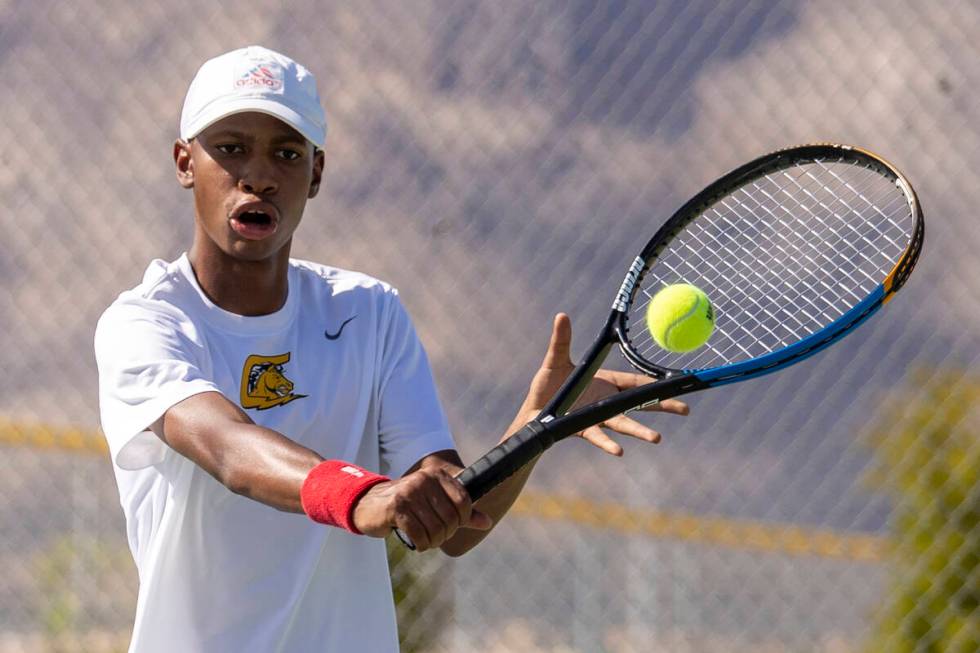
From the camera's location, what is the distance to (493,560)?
4.13 metres

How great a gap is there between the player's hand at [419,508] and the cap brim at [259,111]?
2.22ft

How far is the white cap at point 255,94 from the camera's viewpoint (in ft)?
7.38

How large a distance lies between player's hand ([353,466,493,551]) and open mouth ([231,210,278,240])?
60 cm

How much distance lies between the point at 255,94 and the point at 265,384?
1.40 feet

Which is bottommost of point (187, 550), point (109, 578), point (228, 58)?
point (109, 578)

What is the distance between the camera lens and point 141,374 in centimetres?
213

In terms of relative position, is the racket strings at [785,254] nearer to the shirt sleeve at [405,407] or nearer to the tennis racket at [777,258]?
the tennis racket at [777,258]

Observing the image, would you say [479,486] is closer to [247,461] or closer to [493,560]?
[247,461]

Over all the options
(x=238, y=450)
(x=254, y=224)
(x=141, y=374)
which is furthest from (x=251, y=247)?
(x=238, y=450)

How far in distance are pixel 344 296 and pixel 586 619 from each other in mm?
1940

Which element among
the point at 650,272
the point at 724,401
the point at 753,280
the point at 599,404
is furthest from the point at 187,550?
the point at 724,401

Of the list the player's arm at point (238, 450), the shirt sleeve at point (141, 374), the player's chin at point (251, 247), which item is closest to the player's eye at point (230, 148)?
the player's chin at point (251, 247)

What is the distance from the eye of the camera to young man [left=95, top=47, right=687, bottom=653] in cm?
221

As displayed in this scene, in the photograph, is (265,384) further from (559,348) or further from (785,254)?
(785,254)
